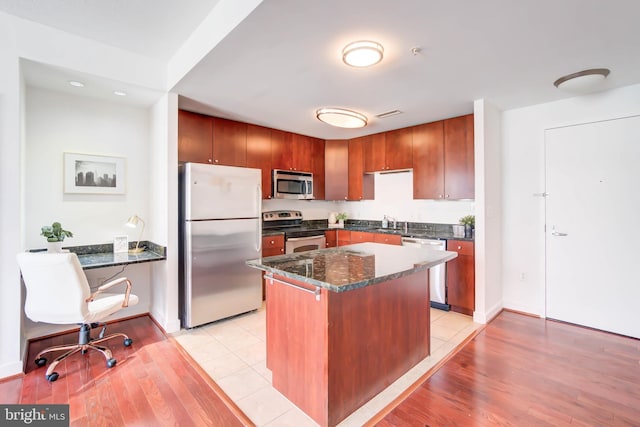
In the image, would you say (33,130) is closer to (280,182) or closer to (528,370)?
(280,182)

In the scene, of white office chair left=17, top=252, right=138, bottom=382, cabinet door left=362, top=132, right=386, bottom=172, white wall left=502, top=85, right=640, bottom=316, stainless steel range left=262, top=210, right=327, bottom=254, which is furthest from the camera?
cabinet door left=362, top=132, right=386, bottom=172

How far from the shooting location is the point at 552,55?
2.29 m

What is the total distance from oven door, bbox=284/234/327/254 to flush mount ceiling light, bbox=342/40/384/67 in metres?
2.60

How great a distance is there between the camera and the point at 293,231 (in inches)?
172

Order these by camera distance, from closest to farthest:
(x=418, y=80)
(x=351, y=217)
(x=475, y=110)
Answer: (x=418, y=80), (x=475, y=110), (x=351, y=217)

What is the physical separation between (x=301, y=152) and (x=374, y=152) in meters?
1.17

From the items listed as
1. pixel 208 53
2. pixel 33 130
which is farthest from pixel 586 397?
pixel 33 130

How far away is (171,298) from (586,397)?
3550mm

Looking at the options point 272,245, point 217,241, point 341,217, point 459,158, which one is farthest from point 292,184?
point 459,158

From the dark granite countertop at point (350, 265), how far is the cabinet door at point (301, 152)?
7.83 feet

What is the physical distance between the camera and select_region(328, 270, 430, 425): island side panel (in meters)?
1.76

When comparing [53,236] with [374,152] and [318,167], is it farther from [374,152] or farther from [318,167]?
[374,152]

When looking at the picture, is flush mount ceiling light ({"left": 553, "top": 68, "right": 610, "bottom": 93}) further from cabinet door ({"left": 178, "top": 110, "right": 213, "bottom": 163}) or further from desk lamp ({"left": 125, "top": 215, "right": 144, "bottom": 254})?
desk lamp ({"left": 125, "top": 215, "right": 144, "bottom": 254})

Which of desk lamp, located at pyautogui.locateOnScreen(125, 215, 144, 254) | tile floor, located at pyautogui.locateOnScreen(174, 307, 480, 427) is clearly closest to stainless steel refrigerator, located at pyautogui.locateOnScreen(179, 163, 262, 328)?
tile floor, located at pyautogui.locateOnScreen(174, 307, 480, 427)
